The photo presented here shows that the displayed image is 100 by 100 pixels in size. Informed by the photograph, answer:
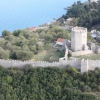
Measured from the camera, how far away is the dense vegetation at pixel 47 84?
18.0m

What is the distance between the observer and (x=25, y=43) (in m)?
23.1

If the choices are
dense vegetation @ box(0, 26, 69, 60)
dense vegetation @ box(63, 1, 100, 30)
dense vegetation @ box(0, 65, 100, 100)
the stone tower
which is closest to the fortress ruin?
the stone tower

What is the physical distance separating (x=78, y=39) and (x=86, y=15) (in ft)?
65.7

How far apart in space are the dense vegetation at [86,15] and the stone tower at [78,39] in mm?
14115

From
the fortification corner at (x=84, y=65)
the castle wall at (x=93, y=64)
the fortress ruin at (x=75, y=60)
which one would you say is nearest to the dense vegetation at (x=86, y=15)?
the fortress ruin at (x=75, y=60)

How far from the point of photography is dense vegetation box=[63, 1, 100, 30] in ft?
127

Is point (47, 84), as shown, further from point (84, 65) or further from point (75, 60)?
point (84, 65)

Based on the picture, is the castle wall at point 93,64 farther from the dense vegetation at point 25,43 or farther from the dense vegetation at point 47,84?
the dense vegetation at point 25,43

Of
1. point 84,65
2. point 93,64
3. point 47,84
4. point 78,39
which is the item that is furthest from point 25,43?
point 93,64

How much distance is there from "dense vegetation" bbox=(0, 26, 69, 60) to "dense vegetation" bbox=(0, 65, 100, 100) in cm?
149

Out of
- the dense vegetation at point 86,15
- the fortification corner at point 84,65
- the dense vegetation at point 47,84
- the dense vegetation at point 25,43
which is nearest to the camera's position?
the dense vegetation at point 47,84

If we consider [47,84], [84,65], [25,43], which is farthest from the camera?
[25,43]

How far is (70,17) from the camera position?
4441cm

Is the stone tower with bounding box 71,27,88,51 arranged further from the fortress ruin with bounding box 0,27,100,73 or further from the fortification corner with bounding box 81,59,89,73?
the fortification corner with bounding box 81,59,89,73
